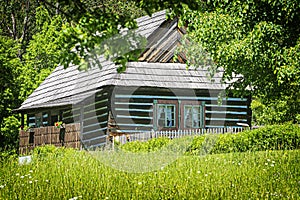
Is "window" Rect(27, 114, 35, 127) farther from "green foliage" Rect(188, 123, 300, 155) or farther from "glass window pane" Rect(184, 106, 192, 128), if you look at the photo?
"green foliage" Rect(188, 123, 300, 155)

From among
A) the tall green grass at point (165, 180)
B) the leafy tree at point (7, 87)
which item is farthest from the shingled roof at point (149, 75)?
the tall green grass at point (165, 180)

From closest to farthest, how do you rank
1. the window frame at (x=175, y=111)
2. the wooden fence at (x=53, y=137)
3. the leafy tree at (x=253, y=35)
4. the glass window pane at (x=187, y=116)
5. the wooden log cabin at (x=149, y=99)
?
the leafy tree at (x=253, y=35) → the wooden fence at (x=53, y=137) → the wooden log cabin at (x=149, y=99) → the window frame at (x=175, y=111) → the glass window pane at (x=187, y=116)

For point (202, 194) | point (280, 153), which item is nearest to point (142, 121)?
point (280, 153)

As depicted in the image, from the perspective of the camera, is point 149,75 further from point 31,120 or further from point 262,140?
point 31,120

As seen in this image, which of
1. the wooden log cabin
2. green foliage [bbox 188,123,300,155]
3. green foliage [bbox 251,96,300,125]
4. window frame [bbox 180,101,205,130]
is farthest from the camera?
green foliage [bbox 251,96,300,125]

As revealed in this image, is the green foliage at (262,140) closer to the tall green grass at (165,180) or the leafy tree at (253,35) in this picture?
the leafy tree at (253,35)

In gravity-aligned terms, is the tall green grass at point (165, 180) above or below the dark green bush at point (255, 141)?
below

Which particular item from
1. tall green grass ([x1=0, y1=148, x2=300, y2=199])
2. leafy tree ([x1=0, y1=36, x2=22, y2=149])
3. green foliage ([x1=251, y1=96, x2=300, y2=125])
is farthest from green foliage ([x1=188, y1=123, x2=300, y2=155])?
leafy tree ([x1=0, y1=36, x2=22, y2=149])

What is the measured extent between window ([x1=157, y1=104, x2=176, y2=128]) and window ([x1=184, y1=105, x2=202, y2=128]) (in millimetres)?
584

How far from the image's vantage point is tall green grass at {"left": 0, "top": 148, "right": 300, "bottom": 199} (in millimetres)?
8602

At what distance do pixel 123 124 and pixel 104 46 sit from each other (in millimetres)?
16740

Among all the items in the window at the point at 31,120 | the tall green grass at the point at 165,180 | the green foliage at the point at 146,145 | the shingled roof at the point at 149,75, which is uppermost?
the shingled roof at the point at 149,75

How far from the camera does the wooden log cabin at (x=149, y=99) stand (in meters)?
22.2

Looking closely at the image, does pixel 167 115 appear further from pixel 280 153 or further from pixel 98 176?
pixel 98 176
